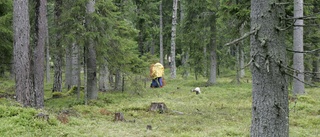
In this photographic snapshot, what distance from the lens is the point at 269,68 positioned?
3828 millimetres

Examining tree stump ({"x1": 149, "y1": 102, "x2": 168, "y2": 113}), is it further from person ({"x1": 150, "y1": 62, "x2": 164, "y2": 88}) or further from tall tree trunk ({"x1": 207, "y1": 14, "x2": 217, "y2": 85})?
tall tree trunk ({"x1": 207, "y1": 14, "x2": 217, "y2": 85})

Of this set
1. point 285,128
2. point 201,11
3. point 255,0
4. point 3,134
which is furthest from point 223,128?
point 201,11

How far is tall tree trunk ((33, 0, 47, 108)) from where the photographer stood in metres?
9.19

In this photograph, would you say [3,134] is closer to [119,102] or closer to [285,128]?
[285,128]

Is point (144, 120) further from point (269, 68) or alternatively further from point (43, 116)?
point (269, 68)

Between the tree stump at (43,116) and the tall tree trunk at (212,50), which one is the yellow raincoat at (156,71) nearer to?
the tall tree trunk at (212,50)

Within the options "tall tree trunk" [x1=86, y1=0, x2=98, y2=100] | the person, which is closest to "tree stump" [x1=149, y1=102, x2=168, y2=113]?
"tall tree trunk" [x1=86, y1=0, x2=98, y2=100]

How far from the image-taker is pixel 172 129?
7465 millimetres

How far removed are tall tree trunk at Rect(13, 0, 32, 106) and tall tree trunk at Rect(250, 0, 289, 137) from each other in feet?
23.2

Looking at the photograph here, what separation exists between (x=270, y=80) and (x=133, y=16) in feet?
55.4

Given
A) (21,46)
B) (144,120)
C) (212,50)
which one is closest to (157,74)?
(212,50)

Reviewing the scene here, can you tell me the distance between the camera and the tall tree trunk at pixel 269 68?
150 inches

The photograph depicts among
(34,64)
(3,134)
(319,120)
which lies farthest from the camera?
(34,64)

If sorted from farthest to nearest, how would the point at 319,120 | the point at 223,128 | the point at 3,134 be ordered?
the point at 319,120, the point at 223,128, the point at 3,134
